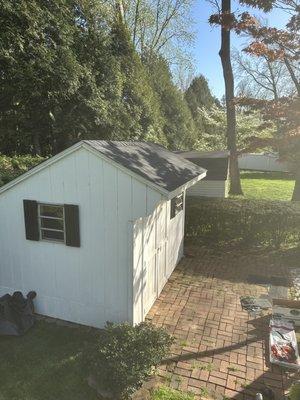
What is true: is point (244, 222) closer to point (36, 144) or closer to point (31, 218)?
point (31, 218)

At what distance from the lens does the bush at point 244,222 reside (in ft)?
35.8

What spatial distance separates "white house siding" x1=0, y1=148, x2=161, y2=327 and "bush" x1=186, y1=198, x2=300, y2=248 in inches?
216

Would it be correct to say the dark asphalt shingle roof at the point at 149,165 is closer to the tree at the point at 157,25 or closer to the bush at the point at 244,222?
the bush at the point at 244,222

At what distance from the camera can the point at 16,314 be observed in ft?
22.1

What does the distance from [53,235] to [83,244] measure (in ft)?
2.46

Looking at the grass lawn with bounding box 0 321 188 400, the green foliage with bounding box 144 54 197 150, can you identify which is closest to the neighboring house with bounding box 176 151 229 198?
the green foliage with bounding box 144 54 197 150

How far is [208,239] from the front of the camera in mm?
11703

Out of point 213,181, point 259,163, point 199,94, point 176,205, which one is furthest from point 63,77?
point 199,94

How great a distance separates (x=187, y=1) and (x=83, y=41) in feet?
64.1

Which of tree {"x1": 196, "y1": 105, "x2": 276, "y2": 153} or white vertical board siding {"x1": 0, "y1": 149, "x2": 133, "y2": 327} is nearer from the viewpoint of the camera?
white vertical board siding {"x1": 0, "y1": 149, "x2": 133, "y2": 327}

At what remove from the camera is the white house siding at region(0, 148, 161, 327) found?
Result: 6.23m

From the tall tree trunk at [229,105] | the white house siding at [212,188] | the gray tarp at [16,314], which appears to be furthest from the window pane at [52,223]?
the tall tree trunk at [229,105]

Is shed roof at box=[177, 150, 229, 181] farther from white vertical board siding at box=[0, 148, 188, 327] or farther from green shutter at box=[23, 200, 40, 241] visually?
green shutter at box=[23, 200, 40, 241]

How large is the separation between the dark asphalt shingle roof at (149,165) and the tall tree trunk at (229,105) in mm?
10055
